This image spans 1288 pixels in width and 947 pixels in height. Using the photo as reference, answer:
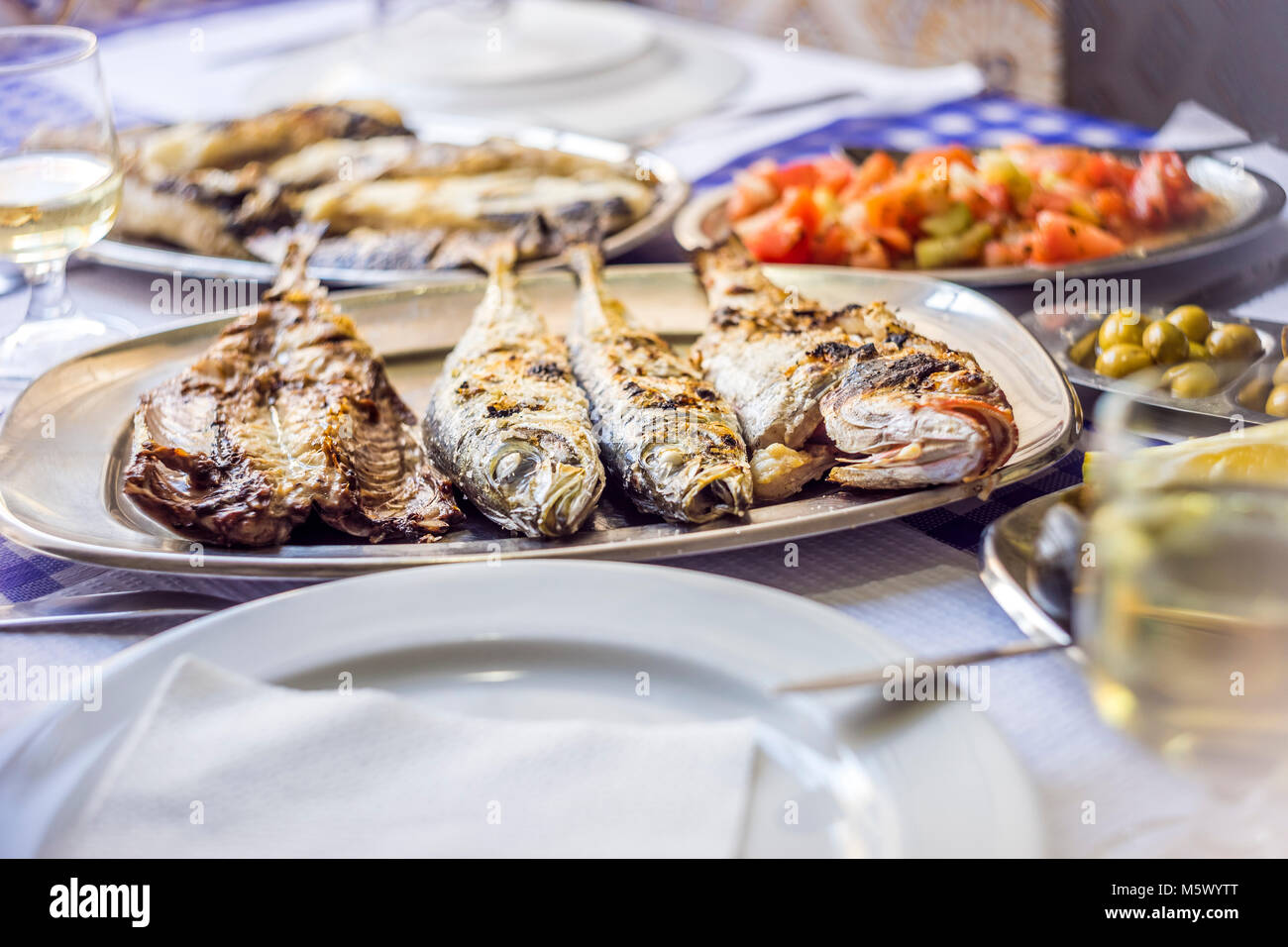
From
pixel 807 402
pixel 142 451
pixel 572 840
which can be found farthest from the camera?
pixel 807 402

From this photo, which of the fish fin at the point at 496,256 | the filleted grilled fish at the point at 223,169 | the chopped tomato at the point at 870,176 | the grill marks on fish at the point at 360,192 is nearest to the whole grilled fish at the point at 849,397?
the fish fin at the point at 496,256

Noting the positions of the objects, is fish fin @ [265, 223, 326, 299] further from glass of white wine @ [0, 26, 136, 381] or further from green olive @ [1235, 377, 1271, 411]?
green olive @ [1235, 377, 1271, 411]

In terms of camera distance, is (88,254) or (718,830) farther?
(88,254)

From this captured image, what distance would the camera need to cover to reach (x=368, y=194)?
262cm

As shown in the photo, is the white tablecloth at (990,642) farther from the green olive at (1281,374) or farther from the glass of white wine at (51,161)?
the green olive at (1281,374)

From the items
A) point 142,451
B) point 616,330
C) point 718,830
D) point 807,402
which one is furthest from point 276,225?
point 718,830

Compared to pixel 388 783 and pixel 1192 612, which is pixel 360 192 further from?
pixel 1192 612

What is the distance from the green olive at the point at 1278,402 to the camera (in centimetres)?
145

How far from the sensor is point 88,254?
2.40 m

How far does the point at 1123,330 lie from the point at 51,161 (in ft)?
5.95

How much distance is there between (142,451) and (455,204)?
1.29 m

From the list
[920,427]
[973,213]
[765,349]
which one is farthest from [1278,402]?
[973,213]

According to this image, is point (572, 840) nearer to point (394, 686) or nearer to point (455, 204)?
point (394, 686)

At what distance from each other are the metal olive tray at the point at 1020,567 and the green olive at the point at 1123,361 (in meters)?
0.46
